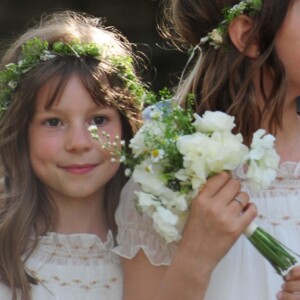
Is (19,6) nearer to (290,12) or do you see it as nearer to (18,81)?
(18,81)

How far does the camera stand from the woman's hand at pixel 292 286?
10.2ft

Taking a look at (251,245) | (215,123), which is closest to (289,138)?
(251,245)

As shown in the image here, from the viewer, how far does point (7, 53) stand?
4.14m

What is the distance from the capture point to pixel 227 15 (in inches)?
140

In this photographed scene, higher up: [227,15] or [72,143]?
[227,15]

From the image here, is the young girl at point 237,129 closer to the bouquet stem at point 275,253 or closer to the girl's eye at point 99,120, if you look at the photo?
the bouquet stem at point 275,253

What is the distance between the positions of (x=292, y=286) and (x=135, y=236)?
2.19 feet

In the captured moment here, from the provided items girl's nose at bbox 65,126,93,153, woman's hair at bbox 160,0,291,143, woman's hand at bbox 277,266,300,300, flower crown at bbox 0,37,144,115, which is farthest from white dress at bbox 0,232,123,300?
woman's hand at bbox 277,266,300,300

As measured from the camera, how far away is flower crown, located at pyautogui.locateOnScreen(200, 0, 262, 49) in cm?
351

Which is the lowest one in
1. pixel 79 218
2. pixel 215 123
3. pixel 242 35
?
pixel 79 218

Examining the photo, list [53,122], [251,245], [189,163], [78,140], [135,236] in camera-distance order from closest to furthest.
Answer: [189,163], [251,245], [135,236], [78,140], [53,122]

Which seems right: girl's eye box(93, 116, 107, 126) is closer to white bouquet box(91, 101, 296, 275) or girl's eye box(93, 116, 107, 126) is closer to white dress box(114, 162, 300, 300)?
white dress box(114, 162, 300, 300)

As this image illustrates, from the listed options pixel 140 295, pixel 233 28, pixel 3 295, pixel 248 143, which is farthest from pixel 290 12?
pixel 3 295

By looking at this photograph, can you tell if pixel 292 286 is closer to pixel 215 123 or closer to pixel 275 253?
pixel 275 253
